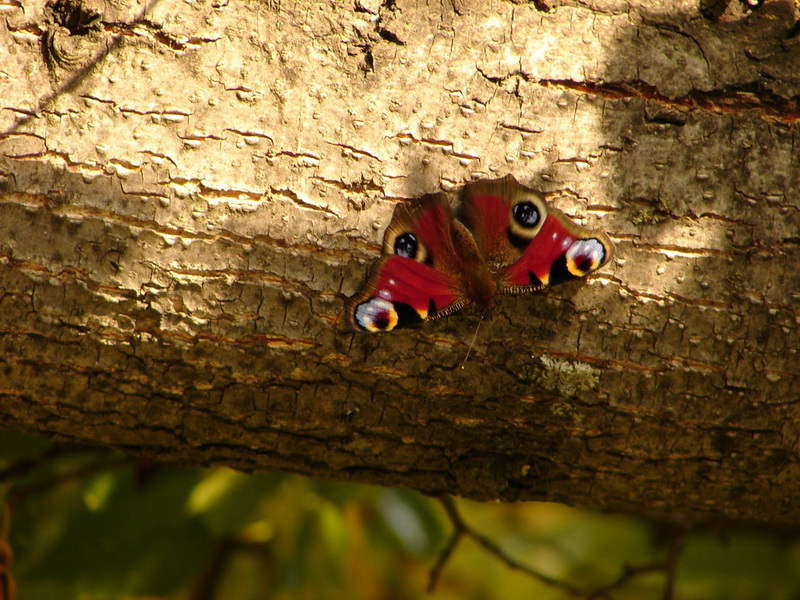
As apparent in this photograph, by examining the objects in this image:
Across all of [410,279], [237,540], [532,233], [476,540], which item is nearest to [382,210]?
[410,279]

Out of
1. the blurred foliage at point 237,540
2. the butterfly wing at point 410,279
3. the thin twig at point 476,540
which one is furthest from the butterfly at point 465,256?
the blurred foliage at point 237,540

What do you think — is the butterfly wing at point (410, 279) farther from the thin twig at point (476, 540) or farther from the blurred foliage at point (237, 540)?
the blurred foliage at point (237, 540)

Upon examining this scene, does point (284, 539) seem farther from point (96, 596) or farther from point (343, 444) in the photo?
point (343, 444)

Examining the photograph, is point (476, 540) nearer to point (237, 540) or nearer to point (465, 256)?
point (237, 540)

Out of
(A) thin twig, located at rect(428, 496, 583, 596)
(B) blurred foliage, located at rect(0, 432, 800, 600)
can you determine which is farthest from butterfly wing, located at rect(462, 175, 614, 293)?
Answer: (B) blurred foliage, located at rect(0, 432, 800, 600)

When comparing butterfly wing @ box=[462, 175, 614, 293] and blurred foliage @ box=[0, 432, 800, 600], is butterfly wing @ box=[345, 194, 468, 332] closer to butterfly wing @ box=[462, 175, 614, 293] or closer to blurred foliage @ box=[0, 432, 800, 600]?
butterfly wing @ box=[462, 175, 614, 293]
